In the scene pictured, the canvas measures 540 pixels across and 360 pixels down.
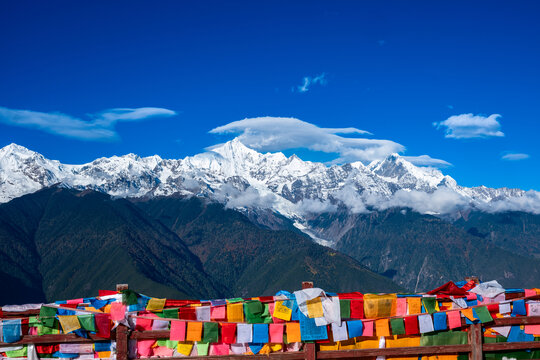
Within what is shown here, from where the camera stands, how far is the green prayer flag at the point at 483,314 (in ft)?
50.6

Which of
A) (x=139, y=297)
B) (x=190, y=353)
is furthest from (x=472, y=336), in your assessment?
(x=139, y=297)

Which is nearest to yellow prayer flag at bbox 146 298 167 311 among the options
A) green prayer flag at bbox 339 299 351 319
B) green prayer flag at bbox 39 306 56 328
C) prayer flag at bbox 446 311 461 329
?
green prayer flag at bbox 39 306 56 328

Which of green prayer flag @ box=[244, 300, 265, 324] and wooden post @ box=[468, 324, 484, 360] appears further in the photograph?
green prayer flag @ box=[244, 300, 265, 324]

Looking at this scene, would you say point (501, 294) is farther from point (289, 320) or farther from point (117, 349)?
point (117, 349)

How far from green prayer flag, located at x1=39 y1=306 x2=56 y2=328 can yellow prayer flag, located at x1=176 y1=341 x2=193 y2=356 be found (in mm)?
3616

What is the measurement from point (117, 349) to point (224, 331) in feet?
9.53

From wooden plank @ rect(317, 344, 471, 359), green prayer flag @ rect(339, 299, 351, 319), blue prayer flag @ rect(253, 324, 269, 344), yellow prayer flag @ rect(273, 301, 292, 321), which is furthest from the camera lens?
green prayer flag @ rect(339, 299, 351, 319)

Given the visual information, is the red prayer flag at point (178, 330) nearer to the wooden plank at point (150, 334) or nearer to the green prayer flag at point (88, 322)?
the wooden plank at point (150, 334)

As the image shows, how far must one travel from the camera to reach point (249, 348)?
1528 centimetres

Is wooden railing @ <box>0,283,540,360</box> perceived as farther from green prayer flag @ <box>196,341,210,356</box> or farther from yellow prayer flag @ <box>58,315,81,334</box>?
green prayer flag @ <box>196,341,210,356</box>

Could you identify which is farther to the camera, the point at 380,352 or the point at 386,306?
the point at 386,306

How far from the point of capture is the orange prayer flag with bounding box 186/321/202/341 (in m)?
15.0

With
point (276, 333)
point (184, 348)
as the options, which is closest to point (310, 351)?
point (276, 333)

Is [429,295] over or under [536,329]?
over
